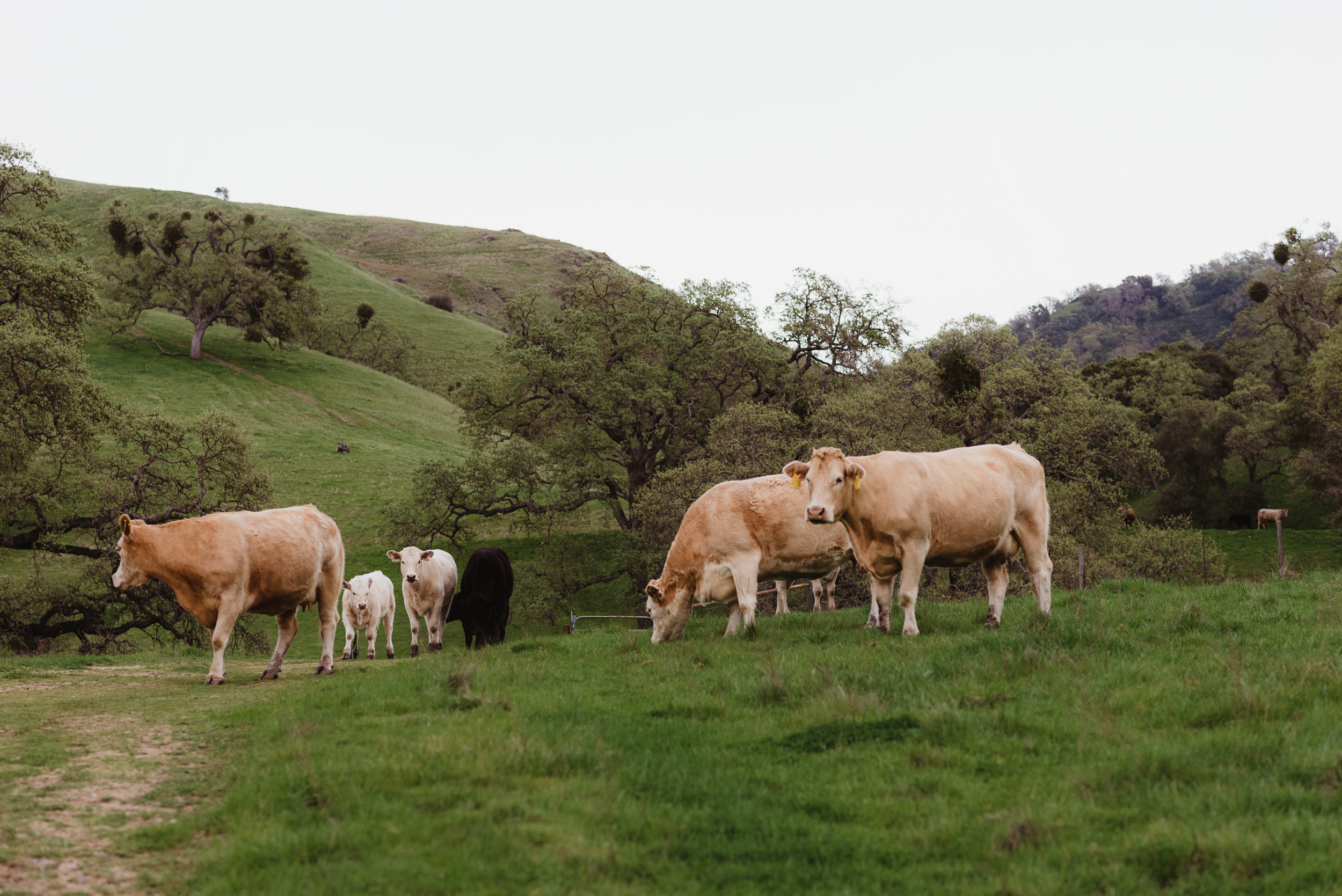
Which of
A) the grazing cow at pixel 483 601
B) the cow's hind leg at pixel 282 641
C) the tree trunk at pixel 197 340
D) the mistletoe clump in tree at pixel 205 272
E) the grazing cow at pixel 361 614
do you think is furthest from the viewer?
the tree trunk at pixel 197 340

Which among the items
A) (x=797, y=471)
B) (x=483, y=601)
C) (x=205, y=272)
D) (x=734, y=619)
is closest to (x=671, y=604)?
(x=734, y=619)

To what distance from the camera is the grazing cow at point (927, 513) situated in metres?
12.2

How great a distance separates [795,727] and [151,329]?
257 feet

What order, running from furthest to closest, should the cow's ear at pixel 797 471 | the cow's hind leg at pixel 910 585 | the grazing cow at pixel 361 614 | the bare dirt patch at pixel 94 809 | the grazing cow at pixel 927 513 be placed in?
the grazing cow at pixel 361 614 < the cow's ear at pixel 797 471 < the grazing cow at pixel 927 513 < the cow's hind leg at pixel 910 585 < the bare dirt patch at pixel 94 809

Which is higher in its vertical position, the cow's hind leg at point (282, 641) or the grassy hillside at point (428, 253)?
the grassy hillside at point (428, 253)

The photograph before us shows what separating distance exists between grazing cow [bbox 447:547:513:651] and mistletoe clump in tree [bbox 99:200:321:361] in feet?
182

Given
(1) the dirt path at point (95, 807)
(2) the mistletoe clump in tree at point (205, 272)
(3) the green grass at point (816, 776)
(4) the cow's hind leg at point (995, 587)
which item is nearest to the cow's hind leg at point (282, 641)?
(3) the green grass at point (816, 776)

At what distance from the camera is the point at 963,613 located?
13797 millimetres

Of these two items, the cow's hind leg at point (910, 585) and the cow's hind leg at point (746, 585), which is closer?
the cow's hind leg at point (910, 585)

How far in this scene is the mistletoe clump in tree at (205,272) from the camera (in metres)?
67.7

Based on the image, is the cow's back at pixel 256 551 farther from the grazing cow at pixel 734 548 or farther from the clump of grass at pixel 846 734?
the clump of grass at pixel 846 734

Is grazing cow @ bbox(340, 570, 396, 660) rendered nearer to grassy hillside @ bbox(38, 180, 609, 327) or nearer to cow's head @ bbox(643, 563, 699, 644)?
cow's head @ bbox(643, 563, 699, 644)

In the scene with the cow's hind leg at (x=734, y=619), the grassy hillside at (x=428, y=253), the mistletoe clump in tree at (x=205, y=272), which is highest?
the grassy hillside at (x=428, y=253)

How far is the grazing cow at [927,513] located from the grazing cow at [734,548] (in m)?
1.90
